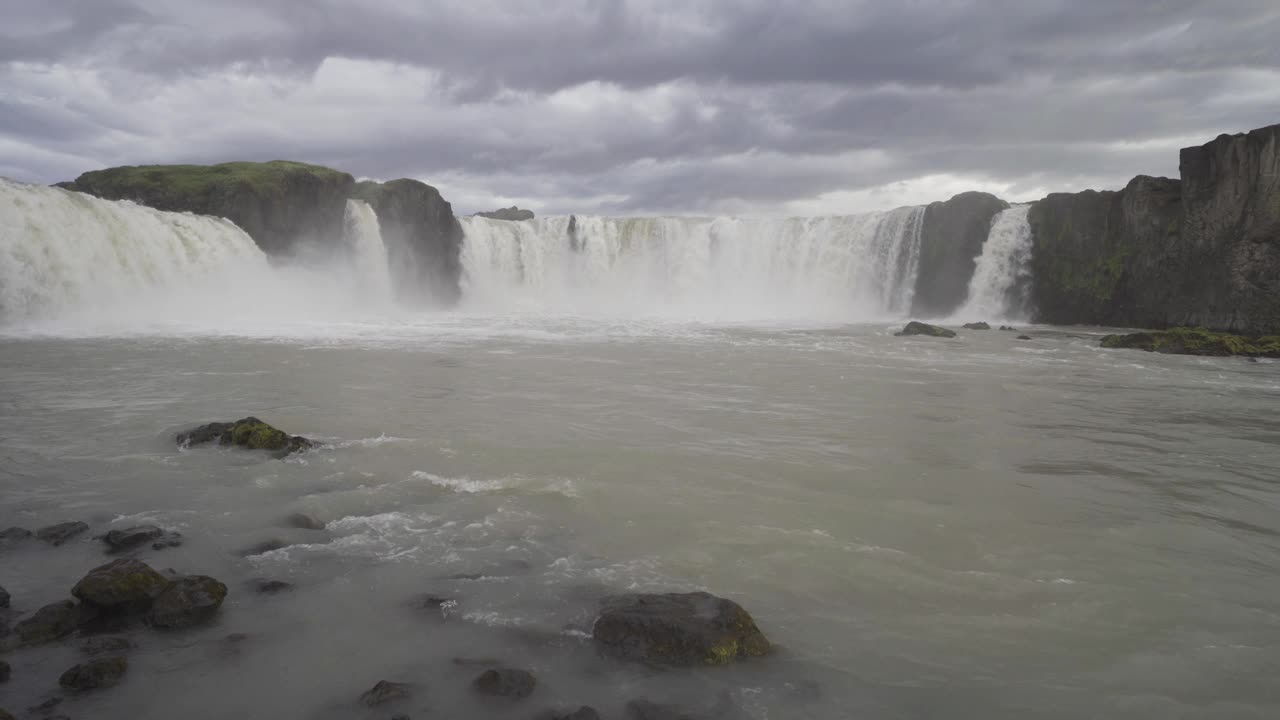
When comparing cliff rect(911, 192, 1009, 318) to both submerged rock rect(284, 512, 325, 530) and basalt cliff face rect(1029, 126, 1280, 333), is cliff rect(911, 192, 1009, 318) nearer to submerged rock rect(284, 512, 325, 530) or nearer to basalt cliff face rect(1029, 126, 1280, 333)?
basalt cliff face rect(1029, 126, 1280, 333)

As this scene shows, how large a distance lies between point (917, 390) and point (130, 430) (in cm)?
1265

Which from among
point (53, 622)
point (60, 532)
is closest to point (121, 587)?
point (53, 622)

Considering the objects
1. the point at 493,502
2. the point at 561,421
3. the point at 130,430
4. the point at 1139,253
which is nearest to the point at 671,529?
the point at 493,502

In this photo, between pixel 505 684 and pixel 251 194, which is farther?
pixel 251 194

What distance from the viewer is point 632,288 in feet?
167

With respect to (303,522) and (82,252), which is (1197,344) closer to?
(303,522)

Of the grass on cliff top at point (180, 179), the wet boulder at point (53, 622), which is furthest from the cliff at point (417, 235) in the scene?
the wet boulder at point (53, 622)

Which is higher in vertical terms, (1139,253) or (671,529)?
(1139,253)

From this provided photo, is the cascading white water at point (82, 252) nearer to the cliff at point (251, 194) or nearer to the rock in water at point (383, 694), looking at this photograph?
the cliff at point (251, 194)

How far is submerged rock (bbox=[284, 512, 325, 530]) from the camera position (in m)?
5.74

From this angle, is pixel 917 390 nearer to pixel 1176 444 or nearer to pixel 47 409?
pixel 1176 444

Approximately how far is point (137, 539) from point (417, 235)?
41546mm

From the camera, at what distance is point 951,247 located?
137ft

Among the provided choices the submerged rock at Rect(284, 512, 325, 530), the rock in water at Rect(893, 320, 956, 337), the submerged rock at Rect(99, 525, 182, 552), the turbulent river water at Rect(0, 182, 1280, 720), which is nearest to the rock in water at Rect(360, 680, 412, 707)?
the turbulent river water at Rect(0, 182, 1280, 720)
